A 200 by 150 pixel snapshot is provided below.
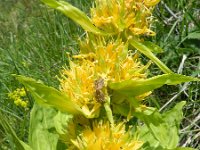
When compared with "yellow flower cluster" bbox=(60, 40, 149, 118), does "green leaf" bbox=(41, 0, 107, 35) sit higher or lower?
higher

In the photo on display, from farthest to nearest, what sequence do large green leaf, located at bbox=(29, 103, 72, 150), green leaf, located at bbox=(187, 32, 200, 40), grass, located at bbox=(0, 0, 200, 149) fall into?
green leaf, located at bbox=(187, 32, 200, 40) < grass, located at bbox=(0, 0, 200, 149) < large green leaf, located at bbox=(29, 103, 72, 150)

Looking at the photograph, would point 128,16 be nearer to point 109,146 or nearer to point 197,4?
point 109,146

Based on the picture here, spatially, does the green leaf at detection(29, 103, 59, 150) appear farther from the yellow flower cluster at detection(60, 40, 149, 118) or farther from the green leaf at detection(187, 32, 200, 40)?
the green leaf at detection(187, 32, 200, 40)

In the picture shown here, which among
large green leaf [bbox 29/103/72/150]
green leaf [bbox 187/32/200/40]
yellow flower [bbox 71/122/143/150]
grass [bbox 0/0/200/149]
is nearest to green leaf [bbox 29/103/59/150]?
large green leaf [bbox 29/103/72/150]

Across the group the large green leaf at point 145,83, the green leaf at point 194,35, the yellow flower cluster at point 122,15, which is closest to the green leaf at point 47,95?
the large green leaf at point 145,83

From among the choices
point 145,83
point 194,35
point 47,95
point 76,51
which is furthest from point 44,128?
point 194,35

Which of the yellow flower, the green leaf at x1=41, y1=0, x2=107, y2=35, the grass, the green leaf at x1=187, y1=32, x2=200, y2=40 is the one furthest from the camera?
the green leaf at x1=187, y1=32, x2=200, y2=40

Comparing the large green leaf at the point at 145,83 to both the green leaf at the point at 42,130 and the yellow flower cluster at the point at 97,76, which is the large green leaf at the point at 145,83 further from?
the green leaf at the point at 42,130
